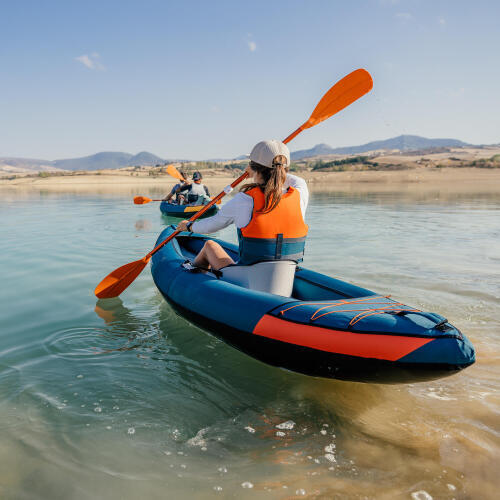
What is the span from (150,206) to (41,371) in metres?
15.3

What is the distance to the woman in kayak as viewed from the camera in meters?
2.99

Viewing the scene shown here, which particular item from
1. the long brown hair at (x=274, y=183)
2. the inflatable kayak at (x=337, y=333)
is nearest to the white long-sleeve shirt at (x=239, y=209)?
the long brown hair at (x=274, y=183)

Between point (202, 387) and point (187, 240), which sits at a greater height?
point (187, 240)

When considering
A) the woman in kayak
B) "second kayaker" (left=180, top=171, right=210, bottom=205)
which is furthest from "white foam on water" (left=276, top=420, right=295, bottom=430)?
"second kayaker" (left=180, top=171, right=210, bottom=205)

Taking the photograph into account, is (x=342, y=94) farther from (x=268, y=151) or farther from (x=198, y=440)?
(x=198, y=440)

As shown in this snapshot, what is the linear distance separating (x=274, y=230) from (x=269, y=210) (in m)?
0.16

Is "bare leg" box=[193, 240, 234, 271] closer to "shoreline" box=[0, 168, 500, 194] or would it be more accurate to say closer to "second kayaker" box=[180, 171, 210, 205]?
"second kayaker" box=[180, 171, 210, 205]

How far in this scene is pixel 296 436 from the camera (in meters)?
2.37

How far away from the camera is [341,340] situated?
2414mm

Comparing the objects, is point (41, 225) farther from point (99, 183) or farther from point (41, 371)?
point (99, 183)

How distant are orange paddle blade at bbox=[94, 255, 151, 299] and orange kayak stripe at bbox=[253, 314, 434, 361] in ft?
8.36

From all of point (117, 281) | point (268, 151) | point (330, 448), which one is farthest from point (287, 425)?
point (117, 281)

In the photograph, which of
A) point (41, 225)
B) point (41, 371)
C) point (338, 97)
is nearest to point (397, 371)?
point (41, 371)

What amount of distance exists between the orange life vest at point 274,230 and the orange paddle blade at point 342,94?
1.91 metres
